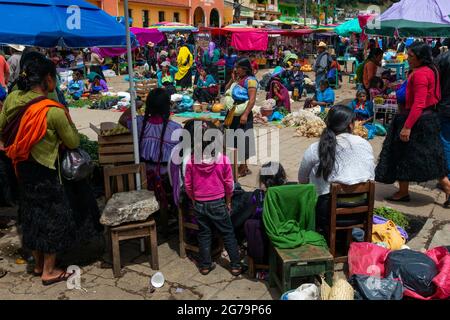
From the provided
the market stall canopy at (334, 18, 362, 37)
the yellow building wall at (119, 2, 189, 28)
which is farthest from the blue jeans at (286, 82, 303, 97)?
the yellow building wall at (119, 2, 189, 28)

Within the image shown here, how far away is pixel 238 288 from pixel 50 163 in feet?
5.84

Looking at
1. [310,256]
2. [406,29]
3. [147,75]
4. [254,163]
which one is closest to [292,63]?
[147,75]

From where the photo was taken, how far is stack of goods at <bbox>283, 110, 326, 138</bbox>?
361 inches

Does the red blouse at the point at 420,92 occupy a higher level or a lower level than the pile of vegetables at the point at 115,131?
higher

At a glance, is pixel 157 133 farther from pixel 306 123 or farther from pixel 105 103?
pixel 105 103

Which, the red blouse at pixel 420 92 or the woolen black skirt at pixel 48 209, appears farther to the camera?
the red blouse at pixel 420 92

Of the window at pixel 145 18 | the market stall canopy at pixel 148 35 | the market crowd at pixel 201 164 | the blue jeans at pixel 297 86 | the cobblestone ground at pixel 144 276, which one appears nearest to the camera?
the market crowd at pixel 201 164

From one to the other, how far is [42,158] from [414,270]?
9.48 ft

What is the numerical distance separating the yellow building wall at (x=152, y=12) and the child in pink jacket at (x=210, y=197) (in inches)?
1143

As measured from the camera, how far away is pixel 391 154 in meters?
5.22

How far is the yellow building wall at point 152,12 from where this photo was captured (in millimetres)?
32822

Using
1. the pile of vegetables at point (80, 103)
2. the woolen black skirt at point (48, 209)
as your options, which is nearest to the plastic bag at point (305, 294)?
the woolen black skirt at point (48, 209)

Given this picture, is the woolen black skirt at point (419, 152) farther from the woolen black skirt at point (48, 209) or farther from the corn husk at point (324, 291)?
the woolen black skirt at point (48, 209)

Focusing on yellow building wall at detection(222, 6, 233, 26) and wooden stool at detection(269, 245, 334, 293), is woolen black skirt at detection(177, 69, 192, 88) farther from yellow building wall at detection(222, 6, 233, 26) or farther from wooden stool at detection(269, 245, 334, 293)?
yellow building wall at detection(222, 6, 233, 26)
